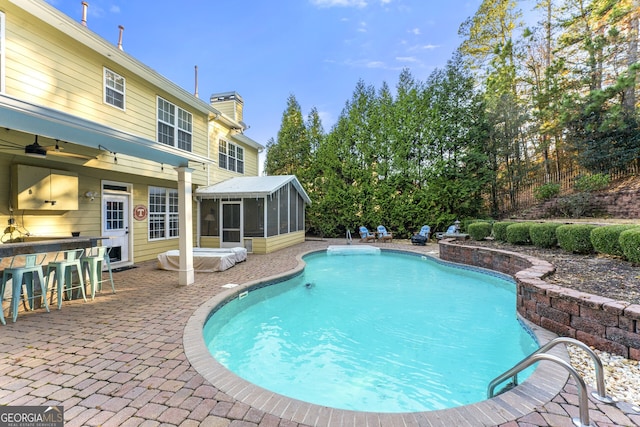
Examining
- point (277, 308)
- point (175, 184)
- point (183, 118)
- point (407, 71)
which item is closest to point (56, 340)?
point (277, 308)

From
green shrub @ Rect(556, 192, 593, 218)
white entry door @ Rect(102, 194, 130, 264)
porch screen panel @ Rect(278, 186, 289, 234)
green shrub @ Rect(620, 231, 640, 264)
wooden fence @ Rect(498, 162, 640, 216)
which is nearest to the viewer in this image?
green shrub @ Rect(620, 231, 640, 264)

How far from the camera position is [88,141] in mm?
4648

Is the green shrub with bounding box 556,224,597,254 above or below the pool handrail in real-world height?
above

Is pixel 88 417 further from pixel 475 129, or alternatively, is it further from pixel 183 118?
pixel 475 129

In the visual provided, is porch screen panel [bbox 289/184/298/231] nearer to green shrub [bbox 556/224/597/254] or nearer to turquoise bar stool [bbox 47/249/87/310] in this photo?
turquoise bar stool [bbox 47/249/87/310]

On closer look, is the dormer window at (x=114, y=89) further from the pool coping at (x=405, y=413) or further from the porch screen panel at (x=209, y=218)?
the pool coping at (x=405, y=413)

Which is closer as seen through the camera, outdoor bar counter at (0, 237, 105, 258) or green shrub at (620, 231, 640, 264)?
outdoor bar counter at (0, 237, 105, 258)

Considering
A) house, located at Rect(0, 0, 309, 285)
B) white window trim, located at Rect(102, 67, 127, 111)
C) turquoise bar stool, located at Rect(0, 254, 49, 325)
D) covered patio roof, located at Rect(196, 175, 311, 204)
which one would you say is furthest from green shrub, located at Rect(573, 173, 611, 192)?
turquoise bar stool, located at Rect(0, 254, 49, 325)

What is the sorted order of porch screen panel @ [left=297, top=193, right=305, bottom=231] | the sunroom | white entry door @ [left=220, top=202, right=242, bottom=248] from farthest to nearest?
porch screen panel @ [left=297, top=193, right=305, bottom=231] → white entry door @ [left=220, top=202, right=242, bottom=248] → the sunroom

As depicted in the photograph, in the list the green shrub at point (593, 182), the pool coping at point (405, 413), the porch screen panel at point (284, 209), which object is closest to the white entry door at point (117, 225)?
the porch screen panel at point (284, 209)

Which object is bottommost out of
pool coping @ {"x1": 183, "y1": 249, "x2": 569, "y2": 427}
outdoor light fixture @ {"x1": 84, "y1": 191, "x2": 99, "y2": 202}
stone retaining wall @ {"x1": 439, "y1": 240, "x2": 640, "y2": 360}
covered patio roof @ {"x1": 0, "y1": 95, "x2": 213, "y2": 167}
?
pool coping @ {"x1": 183, "y1": 249, "x2": 569, "y2": 427}

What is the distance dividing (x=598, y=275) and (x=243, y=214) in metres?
10.1

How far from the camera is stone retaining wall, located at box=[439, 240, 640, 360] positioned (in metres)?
2.97

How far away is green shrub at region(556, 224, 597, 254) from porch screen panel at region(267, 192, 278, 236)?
29.6ft
